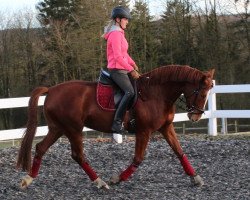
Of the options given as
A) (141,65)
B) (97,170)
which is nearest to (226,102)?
(141,65)

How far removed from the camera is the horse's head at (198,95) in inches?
275

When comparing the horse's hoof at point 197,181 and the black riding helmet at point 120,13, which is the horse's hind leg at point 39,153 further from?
the horse's hoof at point 197,181

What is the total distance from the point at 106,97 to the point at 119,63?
0.54 meters

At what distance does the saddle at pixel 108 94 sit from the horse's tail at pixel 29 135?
33.9 inches

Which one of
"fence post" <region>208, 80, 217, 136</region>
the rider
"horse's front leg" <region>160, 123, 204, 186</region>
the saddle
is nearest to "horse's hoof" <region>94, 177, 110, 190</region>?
the rider

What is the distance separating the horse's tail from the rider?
116 centimetres

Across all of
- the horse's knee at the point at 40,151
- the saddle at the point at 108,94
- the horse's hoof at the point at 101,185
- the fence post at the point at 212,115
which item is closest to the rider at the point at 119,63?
the saddle at the point at 108,94

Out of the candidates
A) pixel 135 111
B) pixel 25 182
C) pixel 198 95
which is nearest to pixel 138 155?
pixel 135 111

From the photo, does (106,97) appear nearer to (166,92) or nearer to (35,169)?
(166,92)

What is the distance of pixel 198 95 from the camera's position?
704cm

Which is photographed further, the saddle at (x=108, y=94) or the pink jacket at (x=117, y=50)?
the saddle at (x=108, y=94)

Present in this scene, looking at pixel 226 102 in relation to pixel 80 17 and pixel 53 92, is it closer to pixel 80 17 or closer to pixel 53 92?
pixel 80 17

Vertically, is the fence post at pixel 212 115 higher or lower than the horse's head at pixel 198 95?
lower

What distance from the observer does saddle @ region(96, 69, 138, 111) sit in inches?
281
